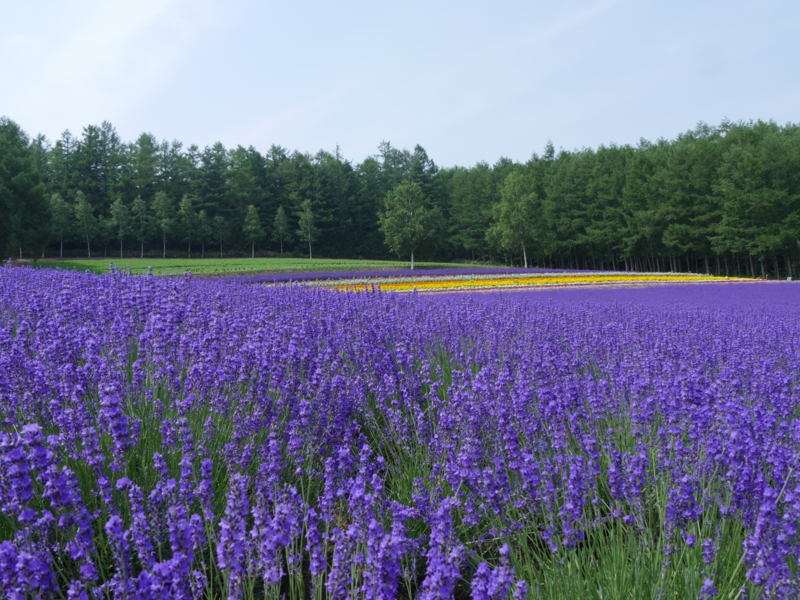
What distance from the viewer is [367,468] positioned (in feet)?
9.30

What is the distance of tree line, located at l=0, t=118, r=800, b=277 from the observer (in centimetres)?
3859

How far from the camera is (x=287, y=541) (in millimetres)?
1896

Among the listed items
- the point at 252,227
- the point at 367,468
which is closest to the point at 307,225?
the point at 252,227

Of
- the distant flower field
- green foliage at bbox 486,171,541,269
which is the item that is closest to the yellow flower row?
the distant flower field

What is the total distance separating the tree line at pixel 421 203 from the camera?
38.6m

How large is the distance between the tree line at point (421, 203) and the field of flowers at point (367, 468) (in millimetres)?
36804

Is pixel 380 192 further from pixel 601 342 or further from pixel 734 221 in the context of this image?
pixel 601 342

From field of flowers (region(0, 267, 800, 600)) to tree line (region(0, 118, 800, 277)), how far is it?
3680 centimetres

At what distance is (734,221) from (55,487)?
44.9m

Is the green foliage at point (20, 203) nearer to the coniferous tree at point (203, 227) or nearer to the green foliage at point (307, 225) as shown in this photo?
the coniferous tree at point (203, 227)

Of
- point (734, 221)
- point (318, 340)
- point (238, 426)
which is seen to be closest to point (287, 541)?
point (238, 426)

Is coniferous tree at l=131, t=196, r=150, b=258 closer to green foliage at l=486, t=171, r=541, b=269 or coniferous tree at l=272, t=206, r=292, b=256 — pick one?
coniferous tree at l=272, t=206, r=292, b=256

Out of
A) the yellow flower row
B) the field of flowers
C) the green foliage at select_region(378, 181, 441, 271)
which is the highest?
the green foliage at select_region(378, 181, 441, 271)

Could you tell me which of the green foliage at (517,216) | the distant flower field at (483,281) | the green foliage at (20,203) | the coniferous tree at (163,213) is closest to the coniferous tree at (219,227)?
the coniferous tree at (163,213)
